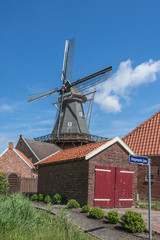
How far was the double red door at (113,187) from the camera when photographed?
15.0m

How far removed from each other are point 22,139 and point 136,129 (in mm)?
16701

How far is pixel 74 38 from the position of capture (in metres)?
43.9

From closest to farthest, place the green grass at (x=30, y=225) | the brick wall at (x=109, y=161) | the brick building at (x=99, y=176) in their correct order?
the green grass at (x=30, y=225) → the brick wall at (x=109, y=161) → the brick building at (x=99, y=176)

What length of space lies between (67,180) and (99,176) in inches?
86.5

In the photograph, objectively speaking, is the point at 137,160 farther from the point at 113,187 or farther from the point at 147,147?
the point at 147,147

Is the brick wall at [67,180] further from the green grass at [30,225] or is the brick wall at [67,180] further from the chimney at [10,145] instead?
the chimney at [10,145]

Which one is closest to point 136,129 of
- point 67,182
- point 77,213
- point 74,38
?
point 67,182

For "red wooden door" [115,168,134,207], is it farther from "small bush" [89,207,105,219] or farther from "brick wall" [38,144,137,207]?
"small bush" [89,207,105,219]

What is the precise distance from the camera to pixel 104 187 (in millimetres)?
15188

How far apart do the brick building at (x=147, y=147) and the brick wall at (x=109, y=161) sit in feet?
15.1

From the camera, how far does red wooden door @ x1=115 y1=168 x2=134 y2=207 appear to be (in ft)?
51.9

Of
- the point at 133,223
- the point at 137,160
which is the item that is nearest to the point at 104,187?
the point at 133,223

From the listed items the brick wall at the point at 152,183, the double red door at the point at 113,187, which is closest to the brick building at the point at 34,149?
the brick wall at the point at 152,183

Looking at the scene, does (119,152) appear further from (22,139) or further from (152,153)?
(22,139)
